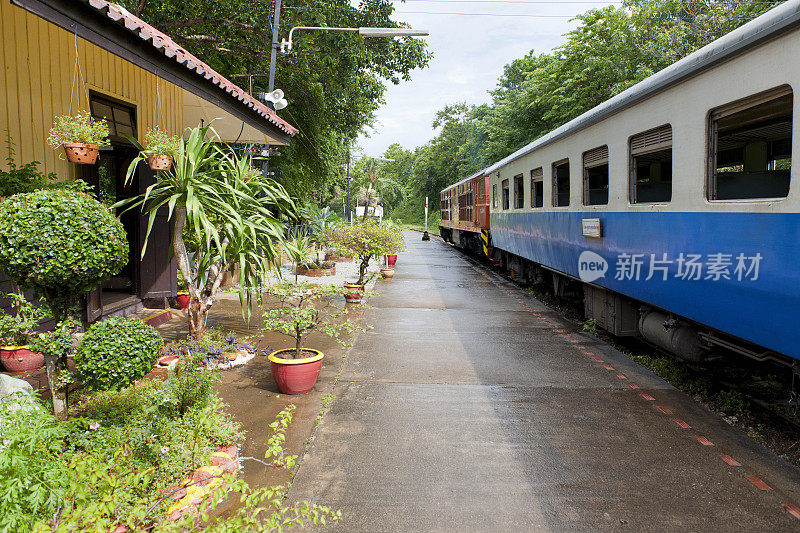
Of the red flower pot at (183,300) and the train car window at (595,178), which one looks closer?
the train car window at (595,178)

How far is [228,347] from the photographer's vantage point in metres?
6.40

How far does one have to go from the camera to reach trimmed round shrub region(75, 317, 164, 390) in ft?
11.5

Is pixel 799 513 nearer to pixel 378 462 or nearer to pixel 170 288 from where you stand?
pixel 378 462

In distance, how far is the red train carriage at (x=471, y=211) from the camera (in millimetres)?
17909

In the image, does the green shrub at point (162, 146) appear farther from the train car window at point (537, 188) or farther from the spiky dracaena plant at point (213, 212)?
the train car window at point (537, 188)

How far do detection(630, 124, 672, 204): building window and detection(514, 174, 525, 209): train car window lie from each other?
551 cm

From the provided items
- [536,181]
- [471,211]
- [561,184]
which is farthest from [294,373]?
[471,211]

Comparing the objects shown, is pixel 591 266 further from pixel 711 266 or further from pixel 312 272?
pixel 312 272

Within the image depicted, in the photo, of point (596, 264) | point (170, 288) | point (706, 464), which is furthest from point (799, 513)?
point (170, 288)

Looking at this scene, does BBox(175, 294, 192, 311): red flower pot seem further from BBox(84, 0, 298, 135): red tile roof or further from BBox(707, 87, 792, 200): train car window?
BBox(707, 87, 792, 200): train car window

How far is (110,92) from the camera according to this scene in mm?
7066

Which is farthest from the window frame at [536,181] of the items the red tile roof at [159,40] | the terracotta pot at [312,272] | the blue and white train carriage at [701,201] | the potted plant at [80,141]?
the potted plant at [80,141]

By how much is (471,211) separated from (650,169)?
46.3 feet

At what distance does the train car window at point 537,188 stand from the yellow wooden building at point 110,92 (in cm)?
462
